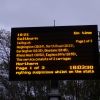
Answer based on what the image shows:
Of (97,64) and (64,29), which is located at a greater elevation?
(64,29)

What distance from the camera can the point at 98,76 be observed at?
18.0m

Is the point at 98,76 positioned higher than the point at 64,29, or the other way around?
the point at 64,29

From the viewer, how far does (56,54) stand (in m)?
18.2

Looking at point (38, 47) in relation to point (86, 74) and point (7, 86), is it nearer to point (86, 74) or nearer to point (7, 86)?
point (86, 74)

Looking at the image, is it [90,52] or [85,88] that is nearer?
[90,52]

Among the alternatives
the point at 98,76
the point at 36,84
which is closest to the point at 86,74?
the point at 98,76

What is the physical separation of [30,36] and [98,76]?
299 cm

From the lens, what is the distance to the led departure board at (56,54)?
18.1 meters

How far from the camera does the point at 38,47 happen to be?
18.4 metres

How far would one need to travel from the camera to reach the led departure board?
18125 millimetres

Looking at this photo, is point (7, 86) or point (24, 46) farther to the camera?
point (7, 86)

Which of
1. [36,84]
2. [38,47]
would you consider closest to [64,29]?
[38,47]

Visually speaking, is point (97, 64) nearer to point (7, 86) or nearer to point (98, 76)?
point (98, 76)

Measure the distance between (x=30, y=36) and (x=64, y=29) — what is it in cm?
131
